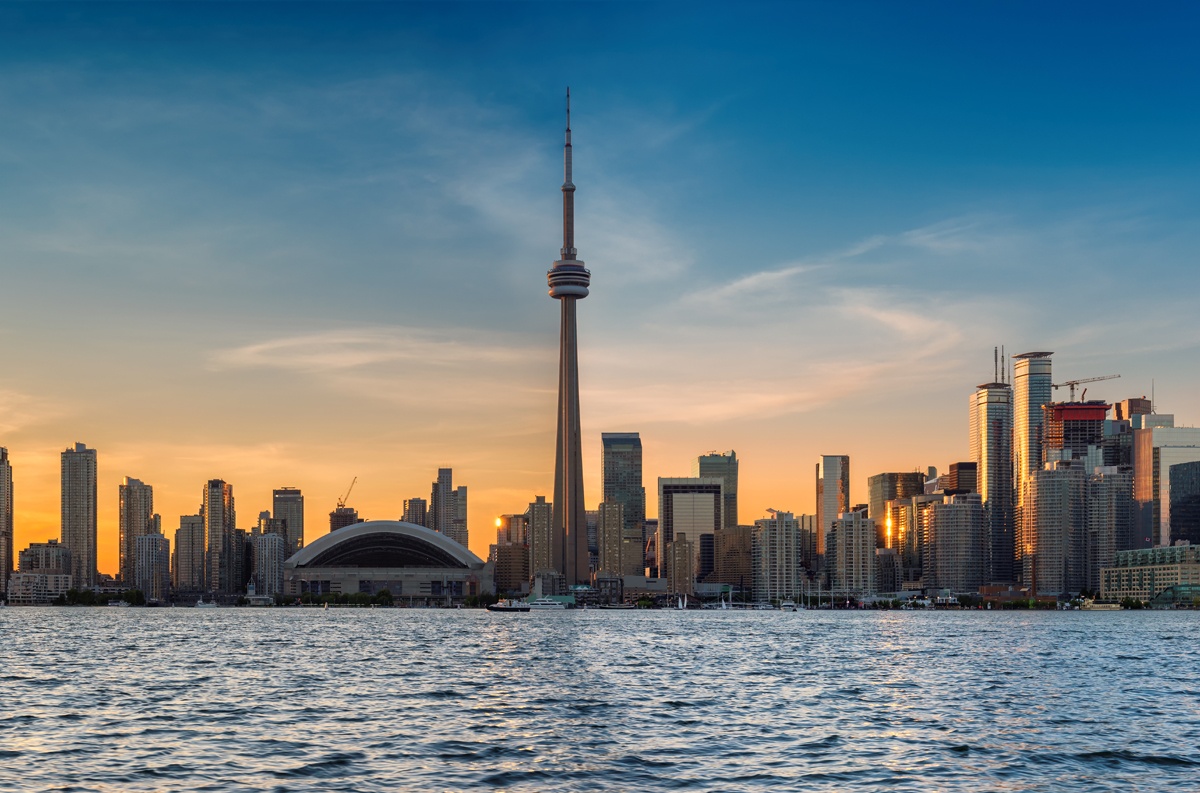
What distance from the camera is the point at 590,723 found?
185 ft

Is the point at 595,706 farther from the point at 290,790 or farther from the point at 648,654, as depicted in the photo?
the point at 648,654

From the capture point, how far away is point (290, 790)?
130ft

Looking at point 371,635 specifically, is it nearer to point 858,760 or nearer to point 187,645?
point 187,645

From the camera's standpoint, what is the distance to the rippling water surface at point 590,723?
4238 cm

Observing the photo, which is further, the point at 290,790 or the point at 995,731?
the point at 995,731

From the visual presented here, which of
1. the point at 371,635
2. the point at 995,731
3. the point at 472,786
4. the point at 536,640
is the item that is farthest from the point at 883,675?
the point at 371,635

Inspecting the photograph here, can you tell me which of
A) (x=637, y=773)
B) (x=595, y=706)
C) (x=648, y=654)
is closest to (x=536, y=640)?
(x=648, y=654)

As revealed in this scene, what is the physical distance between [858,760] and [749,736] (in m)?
6.84

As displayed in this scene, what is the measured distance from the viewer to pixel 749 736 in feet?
170

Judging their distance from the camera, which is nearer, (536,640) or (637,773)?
(637,773)

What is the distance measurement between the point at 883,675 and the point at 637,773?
4761cm

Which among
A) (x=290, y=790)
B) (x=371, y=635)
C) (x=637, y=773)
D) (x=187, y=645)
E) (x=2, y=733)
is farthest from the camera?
(x=371, y=635)

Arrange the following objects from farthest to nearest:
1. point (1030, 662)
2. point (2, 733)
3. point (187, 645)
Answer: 1. point (187, 645)
2. point (1030, 662)
3. point (2, 733)

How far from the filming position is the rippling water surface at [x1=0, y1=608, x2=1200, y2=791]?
42.4 metres
